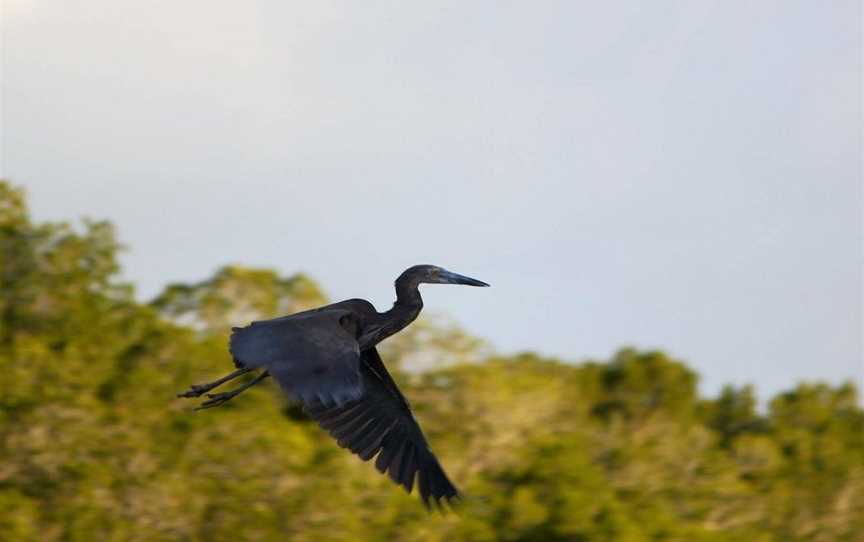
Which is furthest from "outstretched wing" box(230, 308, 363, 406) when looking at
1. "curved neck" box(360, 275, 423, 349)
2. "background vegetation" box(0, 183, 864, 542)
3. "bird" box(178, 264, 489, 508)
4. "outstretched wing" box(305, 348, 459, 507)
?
"background vegetation" box(0, 183, 864, 542)

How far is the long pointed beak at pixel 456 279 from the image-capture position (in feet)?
42.9

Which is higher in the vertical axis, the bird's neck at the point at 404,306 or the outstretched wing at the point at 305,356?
the bird's neck at the point at 404,306

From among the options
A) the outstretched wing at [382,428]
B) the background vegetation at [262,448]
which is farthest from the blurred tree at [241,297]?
the outstretched wing at [382,428]

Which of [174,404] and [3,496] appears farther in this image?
[174,404]

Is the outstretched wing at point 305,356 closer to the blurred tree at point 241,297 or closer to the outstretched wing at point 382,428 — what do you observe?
the outstretched wing at point 382,428

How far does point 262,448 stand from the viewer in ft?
82.9

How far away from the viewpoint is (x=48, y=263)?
93.5ft

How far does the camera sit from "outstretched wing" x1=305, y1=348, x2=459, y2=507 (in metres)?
13.1

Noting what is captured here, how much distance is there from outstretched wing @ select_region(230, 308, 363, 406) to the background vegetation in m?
12.2

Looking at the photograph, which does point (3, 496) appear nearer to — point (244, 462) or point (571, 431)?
point (244, 462)

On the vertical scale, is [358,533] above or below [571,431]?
below

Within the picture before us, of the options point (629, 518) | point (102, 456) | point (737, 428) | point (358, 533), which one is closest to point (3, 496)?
point (102, 456)

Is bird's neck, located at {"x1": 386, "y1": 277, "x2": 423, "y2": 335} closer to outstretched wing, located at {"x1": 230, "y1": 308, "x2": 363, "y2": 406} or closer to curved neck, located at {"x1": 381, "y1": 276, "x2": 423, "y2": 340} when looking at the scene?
curved neck, located at {"x1": 381, "y1": 276, "x2": 423, "y2": 340}

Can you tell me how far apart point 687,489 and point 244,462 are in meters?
9.24
